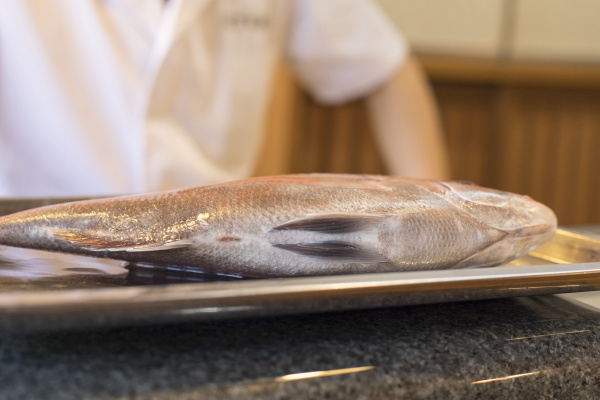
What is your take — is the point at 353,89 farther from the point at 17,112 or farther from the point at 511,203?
the point at 511,203

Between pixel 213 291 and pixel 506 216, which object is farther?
pixel 506 216

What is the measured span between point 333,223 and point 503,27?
8.13 ft

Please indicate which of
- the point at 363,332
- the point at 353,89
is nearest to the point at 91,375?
the point at 363,332

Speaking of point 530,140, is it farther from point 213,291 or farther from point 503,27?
point 213,291

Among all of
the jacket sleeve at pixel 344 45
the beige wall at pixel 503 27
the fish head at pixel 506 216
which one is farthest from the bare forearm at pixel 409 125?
the beige wall at pixel 503 27

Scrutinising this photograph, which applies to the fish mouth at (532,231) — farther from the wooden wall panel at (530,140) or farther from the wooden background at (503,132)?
the wooden wall panel at (530,140)

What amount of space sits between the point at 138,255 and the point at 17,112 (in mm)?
808

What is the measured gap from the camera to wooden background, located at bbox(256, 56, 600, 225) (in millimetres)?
2521

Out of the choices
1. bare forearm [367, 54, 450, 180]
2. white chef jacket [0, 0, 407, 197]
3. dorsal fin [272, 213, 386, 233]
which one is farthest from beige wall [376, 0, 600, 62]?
dorsal fin [272, 213, 386, 233]

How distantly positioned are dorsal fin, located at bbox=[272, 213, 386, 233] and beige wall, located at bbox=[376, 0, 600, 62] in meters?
2.22

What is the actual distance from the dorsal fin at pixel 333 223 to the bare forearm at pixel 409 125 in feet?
3.09

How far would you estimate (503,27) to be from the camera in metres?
2.64

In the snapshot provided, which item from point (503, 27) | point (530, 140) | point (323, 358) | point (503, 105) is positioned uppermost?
point (503, 27)

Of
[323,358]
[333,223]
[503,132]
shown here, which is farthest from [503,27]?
[323,358]
